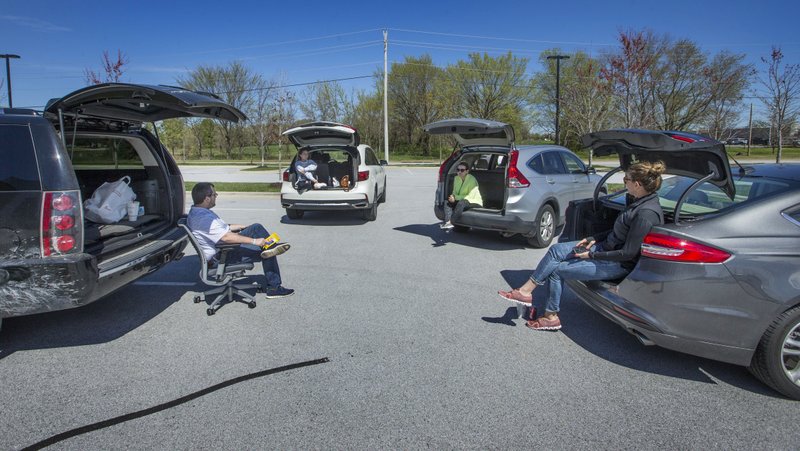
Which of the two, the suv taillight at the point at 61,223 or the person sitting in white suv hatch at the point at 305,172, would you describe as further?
the person sitting in white suv hatch at the point at 305,172

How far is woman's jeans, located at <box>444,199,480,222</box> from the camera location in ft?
24.8

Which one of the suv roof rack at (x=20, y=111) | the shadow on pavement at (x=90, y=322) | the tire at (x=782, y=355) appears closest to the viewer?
the tire at (x=782, y=355)

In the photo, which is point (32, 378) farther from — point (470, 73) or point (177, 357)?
point (470, 73)

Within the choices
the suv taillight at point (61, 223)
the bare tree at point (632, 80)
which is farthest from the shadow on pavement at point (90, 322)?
the bare tree at point (632, 80)

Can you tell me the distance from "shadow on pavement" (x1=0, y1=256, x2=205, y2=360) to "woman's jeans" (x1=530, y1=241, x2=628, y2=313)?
12.2 feet

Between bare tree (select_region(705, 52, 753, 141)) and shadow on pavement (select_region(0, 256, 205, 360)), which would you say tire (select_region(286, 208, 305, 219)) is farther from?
bare tree (select_region(705, 52, 753, 141))

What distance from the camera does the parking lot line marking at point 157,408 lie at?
267 cm

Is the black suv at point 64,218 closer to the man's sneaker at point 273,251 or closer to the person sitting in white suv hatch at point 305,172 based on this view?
the man's sneaker at point 273,251

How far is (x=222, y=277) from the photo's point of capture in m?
4.64

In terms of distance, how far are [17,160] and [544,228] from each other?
21.5 feet

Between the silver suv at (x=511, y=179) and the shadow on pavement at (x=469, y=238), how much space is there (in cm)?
26

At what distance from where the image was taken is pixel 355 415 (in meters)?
2.91

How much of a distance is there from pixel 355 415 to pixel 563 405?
133cm

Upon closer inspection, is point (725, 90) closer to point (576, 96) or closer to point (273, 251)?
point (576, 96)
